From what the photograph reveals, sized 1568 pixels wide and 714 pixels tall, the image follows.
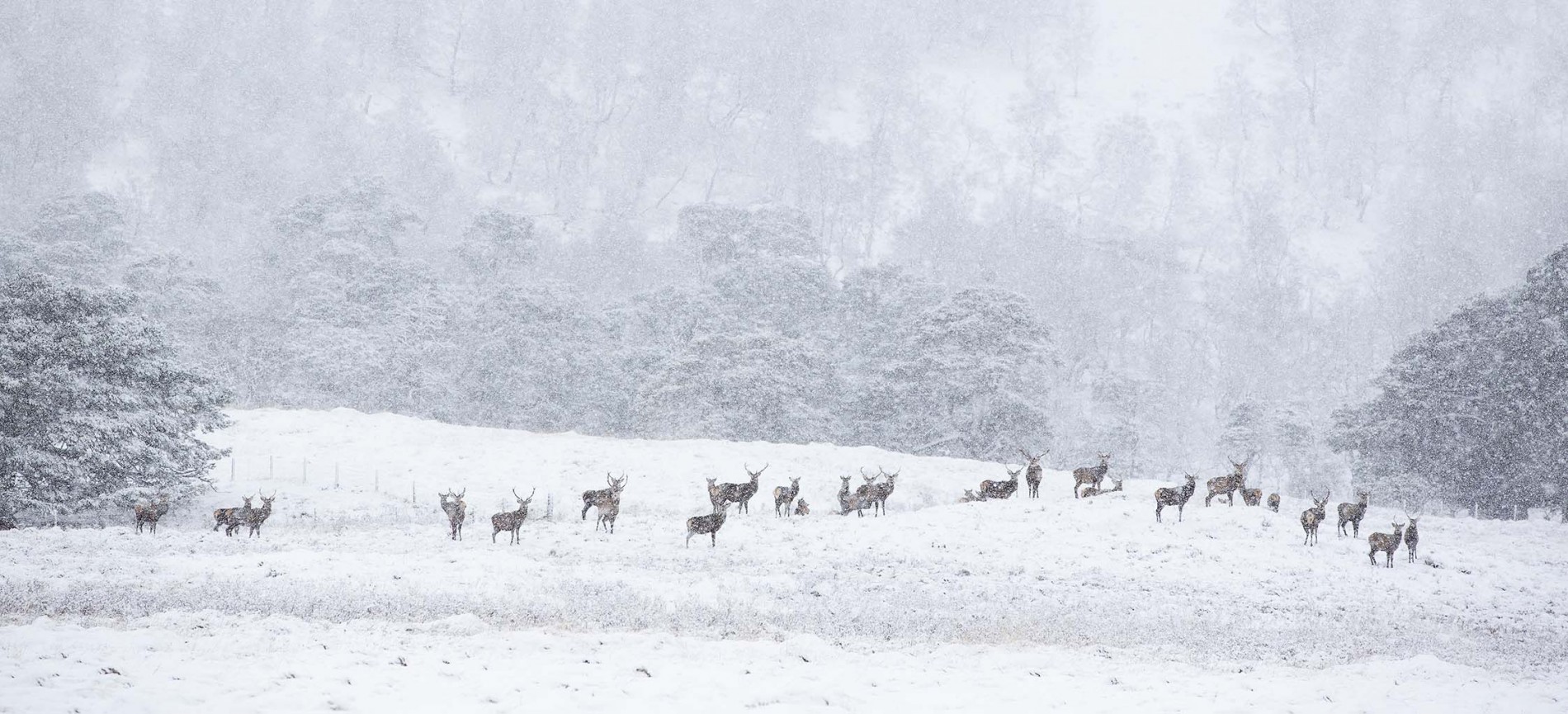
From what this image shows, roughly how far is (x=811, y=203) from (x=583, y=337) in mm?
55239

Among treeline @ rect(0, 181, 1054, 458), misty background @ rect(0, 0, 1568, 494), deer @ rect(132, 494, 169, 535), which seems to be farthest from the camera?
misty background @ rect(0, 0, 1568, 494)

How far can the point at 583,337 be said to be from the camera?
199 ft

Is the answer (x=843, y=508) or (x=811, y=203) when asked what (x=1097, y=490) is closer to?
(x=843, y=508)

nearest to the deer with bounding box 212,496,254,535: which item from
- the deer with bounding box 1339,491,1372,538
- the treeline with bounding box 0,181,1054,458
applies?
the deer with bounding box 1339,491,1372,538

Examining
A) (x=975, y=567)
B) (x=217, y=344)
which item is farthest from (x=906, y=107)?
(x=975, y=567)

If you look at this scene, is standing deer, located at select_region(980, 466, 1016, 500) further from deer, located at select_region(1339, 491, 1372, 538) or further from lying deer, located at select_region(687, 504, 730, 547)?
lying deer, located at select_region(687, 504, 730, 547)

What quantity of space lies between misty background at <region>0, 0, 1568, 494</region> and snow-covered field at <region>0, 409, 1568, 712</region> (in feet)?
90.1

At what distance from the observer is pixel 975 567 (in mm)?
19641

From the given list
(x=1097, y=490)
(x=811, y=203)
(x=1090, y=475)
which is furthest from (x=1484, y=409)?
(x=811, y=203)

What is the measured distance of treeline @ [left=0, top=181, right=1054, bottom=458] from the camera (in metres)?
51.1

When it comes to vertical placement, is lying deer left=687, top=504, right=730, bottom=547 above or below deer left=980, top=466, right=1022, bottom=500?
below

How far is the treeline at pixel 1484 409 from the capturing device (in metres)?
38.6

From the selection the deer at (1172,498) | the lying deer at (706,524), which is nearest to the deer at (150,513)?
the lying deer at (706,524)

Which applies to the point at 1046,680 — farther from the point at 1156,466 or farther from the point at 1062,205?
the point at 1062,205
